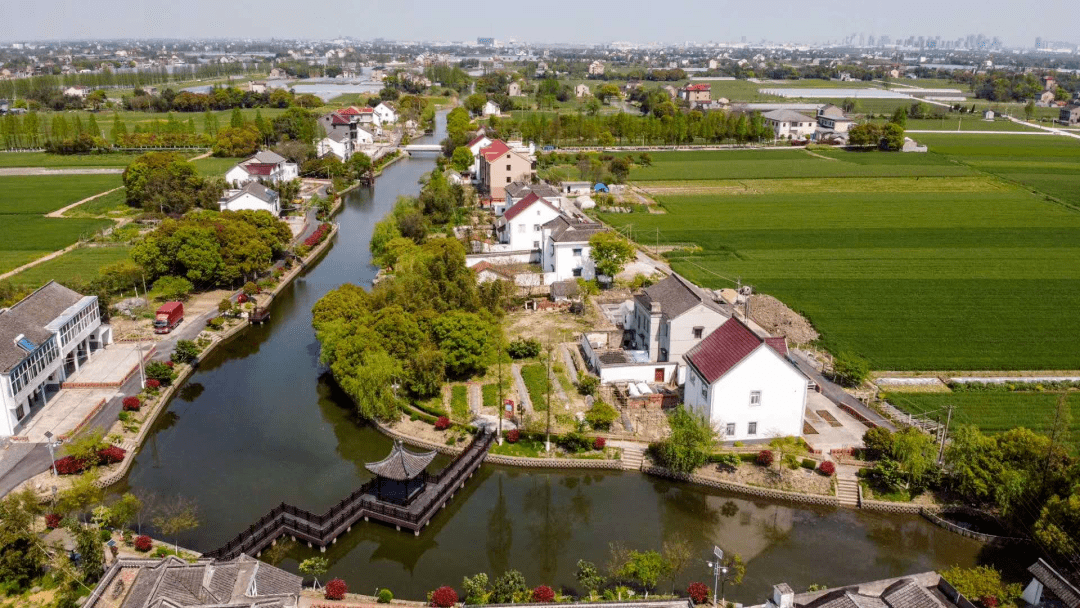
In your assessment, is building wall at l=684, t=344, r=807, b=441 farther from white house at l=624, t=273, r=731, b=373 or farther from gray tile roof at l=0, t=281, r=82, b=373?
gray tile roof at l=0, t=281, r=82, b=373

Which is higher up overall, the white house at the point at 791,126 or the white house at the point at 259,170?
the white house at the point at 791,126

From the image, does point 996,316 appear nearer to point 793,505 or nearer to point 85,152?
point 793,505

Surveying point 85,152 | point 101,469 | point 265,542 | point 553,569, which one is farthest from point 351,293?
point 85,152

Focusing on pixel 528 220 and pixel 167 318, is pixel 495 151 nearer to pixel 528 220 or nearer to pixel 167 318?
pixel 528 220

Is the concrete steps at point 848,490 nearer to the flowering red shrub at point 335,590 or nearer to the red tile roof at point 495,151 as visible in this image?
the flowering red shrub at point 335,590

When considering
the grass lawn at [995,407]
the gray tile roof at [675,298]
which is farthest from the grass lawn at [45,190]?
the grass lawn at [995,407]

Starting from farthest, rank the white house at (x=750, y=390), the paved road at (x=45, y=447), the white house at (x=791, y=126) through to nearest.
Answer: the white house at (x=791, y=126)
the white house at (x=750, y=390)
the paved road at (x=45, y=447)
